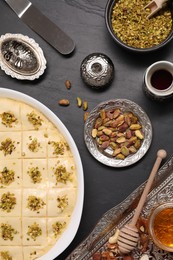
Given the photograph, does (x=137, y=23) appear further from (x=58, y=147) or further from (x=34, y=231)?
(x=34, y=231)

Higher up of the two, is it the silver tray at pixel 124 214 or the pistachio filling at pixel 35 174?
the pistachio filling at pixel 35 174

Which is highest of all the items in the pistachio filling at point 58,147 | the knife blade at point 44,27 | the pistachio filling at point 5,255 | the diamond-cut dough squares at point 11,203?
the knife blade at point 44,27

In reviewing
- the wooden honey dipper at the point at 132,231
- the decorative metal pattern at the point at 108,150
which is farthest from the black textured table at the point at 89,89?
the wooden honey dipper at the point at 132,231

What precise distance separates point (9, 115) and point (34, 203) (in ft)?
1.39

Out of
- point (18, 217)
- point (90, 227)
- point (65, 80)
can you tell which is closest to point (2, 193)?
point (18, 217)

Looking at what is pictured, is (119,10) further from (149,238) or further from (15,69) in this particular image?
(149,238)

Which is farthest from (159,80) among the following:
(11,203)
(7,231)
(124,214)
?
(7,231)

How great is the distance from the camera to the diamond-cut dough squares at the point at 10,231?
251 cm

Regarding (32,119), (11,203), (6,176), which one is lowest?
(11,203)

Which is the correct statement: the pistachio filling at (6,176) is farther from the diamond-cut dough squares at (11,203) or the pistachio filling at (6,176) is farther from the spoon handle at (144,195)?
the spoon handle at (144,195)

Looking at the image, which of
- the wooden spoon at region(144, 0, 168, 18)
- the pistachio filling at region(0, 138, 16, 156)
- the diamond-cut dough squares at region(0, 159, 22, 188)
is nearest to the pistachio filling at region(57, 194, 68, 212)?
the diamond-cut dough squares at region(0, 159, 22, 188)

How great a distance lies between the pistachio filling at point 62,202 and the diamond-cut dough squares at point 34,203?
7 cm

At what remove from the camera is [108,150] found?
255 centimetres

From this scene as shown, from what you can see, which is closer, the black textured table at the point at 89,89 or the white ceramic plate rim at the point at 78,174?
the white ceramic plate rim at the point at 78,174
